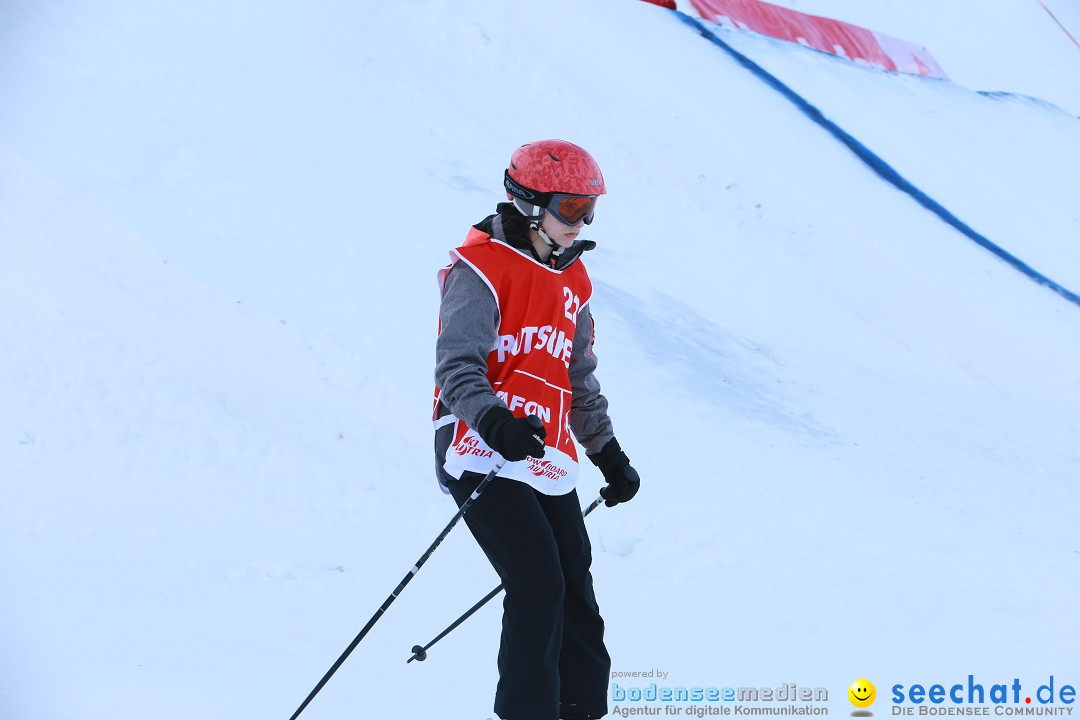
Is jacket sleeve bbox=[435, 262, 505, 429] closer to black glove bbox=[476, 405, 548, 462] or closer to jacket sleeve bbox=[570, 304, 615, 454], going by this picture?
black glove bbox=[476, 405, 548, 462]

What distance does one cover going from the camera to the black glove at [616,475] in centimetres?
318

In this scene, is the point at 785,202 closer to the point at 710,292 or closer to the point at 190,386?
the point at 710,292

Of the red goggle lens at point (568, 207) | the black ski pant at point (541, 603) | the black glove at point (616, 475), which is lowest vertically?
the black ski pant at point (541, 603)

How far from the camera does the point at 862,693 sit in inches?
147

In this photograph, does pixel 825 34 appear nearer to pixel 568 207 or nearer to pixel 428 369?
pixel 428 369

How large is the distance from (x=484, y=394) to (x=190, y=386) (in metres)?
3.44

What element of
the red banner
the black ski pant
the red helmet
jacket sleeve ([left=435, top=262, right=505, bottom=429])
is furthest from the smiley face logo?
the red banner

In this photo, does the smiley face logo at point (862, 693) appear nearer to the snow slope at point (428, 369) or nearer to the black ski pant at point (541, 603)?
the snow slope at point (428, 369)

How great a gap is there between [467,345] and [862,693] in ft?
7.08

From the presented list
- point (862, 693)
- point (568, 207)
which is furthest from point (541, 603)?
point (862, 693)

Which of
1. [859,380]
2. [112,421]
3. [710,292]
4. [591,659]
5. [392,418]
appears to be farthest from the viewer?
[710,292]

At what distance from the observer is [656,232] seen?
8.82m

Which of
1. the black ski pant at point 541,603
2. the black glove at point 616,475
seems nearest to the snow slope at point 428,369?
the black ski pant at point 541,603

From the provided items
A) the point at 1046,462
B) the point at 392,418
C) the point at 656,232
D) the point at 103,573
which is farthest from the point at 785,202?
the point at 103,573
